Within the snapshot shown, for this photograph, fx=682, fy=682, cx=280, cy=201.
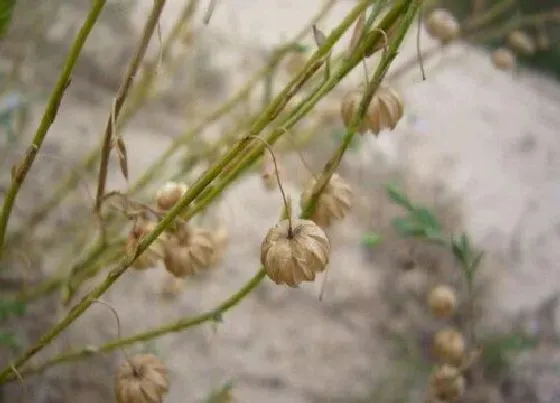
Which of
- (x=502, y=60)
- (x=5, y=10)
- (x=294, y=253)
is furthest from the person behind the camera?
(x=502, y=60)

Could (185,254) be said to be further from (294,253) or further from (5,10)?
(5,10)

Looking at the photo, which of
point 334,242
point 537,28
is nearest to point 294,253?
point 334,242

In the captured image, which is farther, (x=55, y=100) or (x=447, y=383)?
(x=447, y=383)

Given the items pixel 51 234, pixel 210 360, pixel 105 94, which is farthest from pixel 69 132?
pixel 210 360

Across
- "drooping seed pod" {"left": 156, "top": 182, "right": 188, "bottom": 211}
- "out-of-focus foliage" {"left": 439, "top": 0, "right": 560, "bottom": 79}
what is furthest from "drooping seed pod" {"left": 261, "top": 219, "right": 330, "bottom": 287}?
"out-of-focus foliage" {"left": 439, "top": 0, "right": 560, "bottom": 79}

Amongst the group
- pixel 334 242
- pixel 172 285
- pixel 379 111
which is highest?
pixel 379 111

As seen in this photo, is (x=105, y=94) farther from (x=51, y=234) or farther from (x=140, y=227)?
(x=140, y=227)
